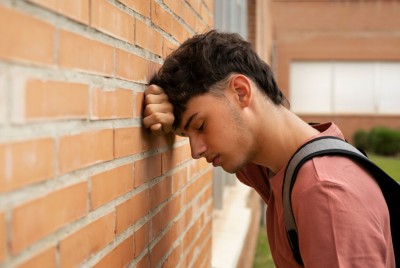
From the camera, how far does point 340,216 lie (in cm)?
163

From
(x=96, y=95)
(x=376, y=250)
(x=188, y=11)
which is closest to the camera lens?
(x=96, y=95)

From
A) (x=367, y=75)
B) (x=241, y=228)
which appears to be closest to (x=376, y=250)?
(x=241, y=228)

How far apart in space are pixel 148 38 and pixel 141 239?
0.72m

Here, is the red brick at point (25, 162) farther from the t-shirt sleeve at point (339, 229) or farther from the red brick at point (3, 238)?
the t-shirt sleeve at point (339, 229)

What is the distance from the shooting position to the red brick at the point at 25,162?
1.00 metres

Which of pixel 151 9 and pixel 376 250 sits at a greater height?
pixel 151 9

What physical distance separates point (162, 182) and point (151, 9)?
2.26 feet

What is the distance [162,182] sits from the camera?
2180 mm

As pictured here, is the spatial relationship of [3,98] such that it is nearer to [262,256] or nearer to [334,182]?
[334,182]

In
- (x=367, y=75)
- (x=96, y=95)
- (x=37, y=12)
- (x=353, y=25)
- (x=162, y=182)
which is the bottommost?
(x=162, y=182)

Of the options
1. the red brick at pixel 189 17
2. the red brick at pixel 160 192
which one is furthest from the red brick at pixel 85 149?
the red brick at pixel 189 17

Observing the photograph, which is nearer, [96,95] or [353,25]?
[96,95]

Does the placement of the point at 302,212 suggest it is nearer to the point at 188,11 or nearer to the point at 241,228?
the point at 188,11

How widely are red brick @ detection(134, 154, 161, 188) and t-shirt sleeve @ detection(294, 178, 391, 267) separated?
0.56 metres
